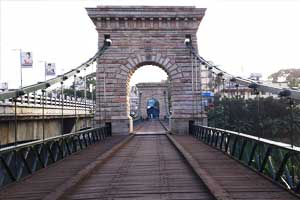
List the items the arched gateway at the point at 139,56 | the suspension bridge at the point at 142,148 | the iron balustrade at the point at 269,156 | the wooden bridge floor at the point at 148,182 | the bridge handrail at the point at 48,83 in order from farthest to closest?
the arched gateway at the point at 139,56 → the bridge handrail at the point at 48,83 → the suspension bridge at the point at 142,148 → the iron balustrade at the point at 269,156 → the wooden bridge floor at the point at 148,182

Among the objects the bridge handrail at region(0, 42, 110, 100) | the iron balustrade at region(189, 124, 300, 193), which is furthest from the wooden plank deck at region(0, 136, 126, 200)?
the iron balustrade at region(189, 124, 300, 193)

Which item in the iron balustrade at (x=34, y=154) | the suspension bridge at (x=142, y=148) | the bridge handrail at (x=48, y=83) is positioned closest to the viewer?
the suspension bridge at (x=142, y=148)

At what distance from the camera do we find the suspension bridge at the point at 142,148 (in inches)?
258

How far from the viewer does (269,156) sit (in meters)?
7.24

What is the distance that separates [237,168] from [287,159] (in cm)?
232

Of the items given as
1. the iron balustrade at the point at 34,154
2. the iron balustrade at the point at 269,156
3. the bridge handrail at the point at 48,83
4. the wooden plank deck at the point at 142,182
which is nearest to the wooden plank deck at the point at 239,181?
the iron balustrade at the point at 269,156

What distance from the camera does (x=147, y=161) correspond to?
1048cm

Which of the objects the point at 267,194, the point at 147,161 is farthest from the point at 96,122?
the point at 267,194

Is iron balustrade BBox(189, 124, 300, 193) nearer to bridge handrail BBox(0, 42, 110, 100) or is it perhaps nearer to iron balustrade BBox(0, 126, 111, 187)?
iron balustrade BBox(0, 126, 111, 187)

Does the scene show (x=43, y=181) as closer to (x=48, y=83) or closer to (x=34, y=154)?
(x=34, y=154)

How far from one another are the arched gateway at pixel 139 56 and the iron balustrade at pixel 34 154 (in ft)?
19.0

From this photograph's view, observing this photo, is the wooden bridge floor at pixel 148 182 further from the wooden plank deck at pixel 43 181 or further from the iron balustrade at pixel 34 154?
the iron balustrade at pixel 34 154

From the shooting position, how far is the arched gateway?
2109 cm

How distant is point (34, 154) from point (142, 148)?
5807mm
